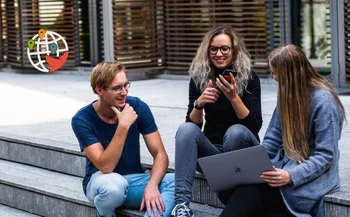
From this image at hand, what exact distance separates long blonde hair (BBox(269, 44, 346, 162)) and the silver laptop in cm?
18

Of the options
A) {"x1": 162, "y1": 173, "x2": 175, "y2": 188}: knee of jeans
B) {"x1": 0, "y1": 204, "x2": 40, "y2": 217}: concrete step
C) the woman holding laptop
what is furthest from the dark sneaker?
{"x1": 0, "y1": 204, "x2": 40, "y2": 217}: concrete step

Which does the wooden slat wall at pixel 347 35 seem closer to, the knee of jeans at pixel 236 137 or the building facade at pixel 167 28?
the building facade at pixel 167 28

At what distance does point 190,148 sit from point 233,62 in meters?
0.73

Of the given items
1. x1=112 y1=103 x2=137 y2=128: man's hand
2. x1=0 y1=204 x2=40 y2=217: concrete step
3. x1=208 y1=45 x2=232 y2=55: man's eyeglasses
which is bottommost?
x1=0 y1=204 x2=40 y2=217: concrete step

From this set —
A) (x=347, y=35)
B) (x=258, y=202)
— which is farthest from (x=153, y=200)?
(x=347, y=35)

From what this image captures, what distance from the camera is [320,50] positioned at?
1363cm

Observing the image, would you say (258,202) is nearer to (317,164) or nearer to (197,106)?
(317,164)

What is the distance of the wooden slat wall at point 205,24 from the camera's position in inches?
538

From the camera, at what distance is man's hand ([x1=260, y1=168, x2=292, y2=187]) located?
5000 mm

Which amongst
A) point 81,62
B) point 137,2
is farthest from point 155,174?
point 81,62

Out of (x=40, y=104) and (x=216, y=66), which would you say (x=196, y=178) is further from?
(x=40, y=104)

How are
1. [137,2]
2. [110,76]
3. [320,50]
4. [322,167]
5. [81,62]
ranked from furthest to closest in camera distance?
[81,62] → [137,2] → [320,50] → [110,76] → [322,167]

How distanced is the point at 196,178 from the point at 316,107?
1.42m

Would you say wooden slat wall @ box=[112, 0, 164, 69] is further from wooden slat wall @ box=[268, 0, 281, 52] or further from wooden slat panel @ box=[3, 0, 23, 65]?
wooden slat panel @ box=[3, 0, 23, 65]
